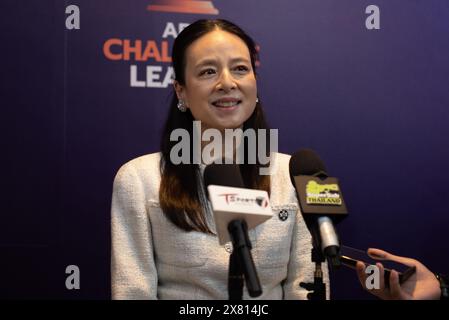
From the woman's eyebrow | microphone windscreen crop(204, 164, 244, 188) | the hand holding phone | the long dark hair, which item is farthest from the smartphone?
the woman's eyebrow

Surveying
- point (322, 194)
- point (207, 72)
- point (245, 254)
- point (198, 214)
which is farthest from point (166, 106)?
point (245, 254)

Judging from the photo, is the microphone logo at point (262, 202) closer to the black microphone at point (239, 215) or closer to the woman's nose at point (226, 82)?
the black microphone at point (239, 215)

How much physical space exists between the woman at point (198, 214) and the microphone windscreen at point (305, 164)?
1.44 feet

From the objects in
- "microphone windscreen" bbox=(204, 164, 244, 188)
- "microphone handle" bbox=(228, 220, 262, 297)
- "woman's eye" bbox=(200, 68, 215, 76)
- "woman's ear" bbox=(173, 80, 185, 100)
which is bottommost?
"microphone handle" bbox=(228, 220, 262, 297)

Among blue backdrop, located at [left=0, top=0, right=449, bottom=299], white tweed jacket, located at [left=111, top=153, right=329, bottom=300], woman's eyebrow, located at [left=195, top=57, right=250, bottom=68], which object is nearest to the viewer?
white tweed jacket, located at [left=111, top=153, right=329, bottom=300]

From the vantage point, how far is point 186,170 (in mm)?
A: 1758

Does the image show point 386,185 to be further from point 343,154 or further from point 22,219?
point 22,219

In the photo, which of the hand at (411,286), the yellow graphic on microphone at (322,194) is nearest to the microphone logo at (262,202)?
the yellow graphic on microphone at (322,194)

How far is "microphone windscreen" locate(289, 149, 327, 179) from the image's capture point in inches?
48.9

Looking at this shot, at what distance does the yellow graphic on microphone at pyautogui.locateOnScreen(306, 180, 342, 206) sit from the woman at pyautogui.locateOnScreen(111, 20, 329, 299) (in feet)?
1.79

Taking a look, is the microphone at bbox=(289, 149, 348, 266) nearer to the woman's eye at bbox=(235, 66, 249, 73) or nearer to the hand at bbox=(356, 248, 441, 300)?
the hand at bbox=(356, 248, 441, 300)

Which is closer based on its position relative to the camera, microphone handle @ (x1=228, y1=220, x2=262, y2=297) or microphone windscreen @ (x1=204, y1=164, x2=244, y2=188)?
microphone handle @ (x1=228, y1=220, x2=262, y2=297)

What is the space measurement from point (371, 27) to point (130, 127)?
3.55 ft

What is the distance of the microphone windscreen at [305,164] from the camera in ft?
4.08
